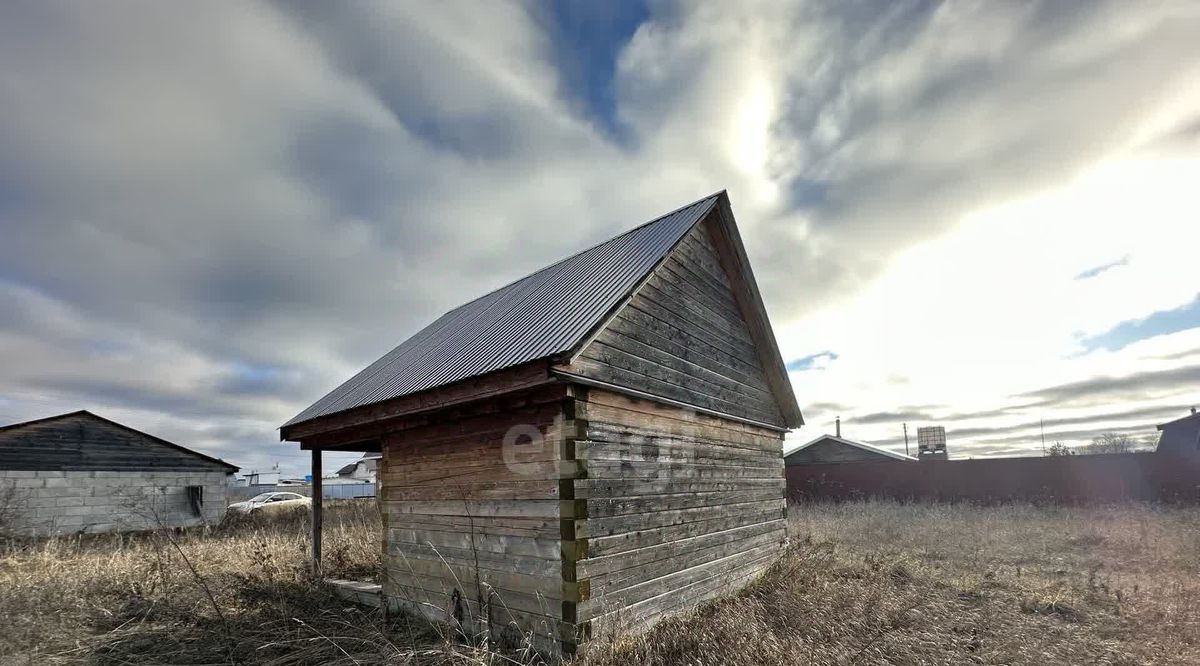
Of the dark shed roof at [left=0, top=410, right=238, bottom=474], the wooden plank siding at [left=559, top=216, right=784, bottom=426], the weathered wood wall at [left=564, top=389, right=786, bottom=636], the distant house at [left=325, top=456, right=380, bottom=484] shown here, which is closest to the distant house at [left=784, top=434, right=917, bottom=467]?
the wooden plank siding at [left=559, top=216, right=784, bottom=426]

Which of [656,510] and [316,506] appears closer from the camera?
[656,510]

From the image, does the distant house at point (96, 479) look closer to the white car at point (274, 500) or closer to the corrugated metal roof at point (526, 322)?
the white car at point (274, 500)

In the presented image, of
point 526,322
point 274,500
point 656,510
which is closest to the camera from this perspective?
point 656,510

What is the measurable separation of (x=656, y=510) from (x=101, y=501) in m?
19.2

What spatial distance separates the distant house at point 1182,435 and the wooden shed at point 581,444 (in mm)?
27231

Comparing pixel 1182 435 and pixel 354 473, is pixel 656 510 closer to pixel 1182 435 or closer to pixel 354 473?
pixel 1182 435

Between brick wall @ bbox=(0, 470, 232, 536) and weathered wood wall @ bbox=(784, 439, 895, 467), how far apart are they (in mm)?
24645

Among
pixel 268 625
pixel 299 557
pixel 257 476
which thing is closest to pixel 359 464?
pixel 257 476

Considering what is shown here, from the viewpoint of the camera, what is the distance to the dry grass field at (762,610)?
262 inches

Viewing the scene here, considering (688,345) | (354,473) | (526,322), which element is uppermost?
(526,322)

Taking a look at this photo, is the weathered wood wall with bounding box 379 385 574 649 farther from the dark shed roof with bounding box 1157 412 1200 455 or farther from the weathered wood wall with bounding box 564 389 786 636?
the dark shed roof with bounding box 1157 412 1200 455

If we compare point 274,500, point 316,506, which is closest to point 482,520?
point 316,506

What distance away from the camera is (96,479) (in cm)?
1841

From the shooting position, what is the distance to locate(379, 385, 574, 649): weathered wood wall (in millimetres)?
6345
